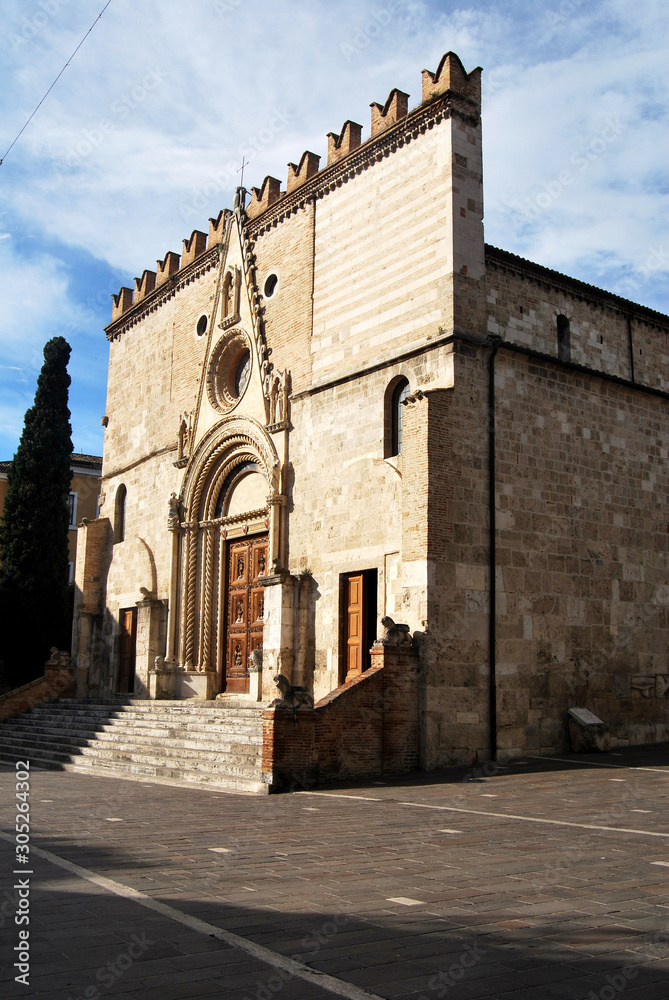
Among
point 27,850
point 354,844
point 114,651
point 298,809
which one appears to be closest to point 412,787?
point 298,809

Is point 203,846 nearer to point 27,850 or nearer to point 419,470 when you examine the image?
point 27,850

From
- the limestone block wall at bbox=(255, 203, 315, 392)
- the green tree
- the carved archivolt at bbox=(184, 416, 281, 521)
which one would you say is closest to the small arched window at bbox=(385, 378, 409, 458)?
the limestone block wall at bbox=(255, 203, 315, 392)

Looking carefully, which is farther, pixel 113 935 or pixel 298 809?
pixel 298 809

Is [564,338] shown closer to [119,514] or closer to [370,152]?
[370,152]

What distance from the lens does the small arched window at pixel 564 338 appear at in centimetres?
1759

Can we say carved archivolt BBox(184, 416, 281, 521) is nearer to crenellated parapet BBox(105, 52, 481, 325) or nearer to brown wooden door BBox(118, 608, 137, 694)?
brown wooden door BBox(118, 608, 137, 694)

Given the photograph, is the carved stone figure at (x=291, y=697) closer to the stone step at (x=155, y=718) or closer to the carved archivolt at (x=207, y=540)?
the stone step at (x=155, y=718)

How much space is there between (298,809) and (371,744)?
10.3ft

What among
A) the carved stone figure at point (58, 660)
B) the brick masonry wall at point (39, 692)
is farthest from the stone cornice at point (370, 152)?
the brick masonry wall at point (39, 692)

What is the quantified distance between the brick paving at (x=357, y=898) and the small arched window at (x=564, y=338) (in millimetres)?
9023

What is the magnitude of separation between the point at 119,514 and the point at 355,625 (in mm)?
11616

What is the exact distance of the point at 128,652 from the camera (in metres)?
23.9

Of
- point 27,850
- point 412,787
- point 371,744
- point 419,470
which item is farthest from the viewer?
point 419,470

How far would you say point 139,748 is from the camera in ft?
52.7
